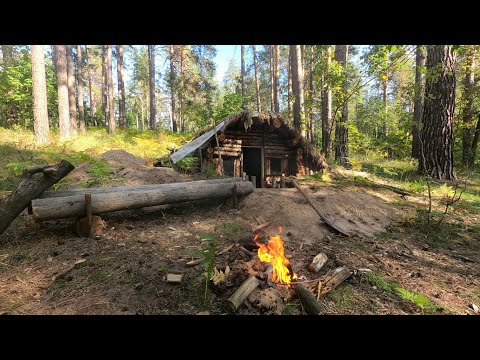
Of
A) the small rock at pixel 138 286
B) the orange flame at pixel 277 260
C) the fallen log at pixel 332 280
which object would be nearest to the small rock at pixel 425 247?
the fallen log at pixel 332 280

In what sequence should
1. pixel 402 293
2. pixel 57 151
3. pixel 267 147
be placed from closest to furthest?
1. pixel 402 293
2. pixel 57 151
3. pixel 267 147

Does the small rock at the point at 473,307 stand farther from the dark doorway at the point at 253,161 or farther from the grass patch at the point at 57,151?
the dark doorway at the point at 253,161

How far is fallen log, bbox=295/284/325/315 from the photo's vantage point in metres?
2.88

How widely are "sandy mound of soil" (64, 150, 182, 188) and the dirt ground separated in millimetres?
340

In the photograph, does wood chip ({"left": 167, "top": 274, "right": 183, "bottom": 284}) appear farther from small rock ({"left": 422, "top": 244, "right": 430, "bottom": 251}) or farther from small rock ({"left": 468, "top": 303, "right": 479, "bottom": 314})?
small rock ({"left": 422, "top": 244, "right": 430, "bottom": 251})

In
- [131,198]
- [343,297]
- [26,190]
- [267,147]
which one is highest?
[267,147]

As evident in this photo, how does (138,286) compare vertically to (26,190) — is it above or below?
below

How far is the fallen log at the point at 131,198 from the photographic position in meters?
4.32

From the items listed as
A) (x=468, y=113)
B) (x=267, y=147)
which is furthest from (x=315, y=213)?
(x=468, y=113)

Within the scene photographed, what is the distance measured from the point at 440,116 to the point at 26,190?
39.5 feet

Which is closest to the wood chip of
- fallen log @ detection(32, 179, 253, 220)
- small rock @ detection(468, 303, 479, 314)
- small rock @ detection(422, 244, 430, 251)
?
fallen log @ detection(32, 179, 253, 220)

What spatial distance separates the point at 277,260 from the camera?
146 inches

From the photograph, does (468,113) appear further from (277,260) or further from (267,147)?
(277,260)
